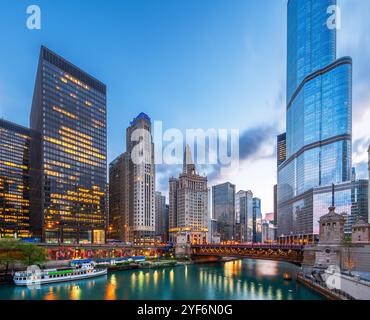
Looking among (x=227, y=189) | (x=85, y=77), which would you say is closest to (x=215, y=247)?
(x=85, y=77)

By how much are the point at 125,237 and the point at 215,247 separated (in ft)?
115

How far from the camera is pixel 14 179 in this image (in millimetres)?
70375

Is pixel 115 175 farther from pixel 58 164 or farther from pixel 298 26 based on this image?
pixel 298 26

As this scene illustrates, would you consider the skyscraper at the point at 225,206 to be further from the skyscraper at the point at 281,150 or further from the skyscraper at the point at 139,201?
the skyscraper at the point at 139,201

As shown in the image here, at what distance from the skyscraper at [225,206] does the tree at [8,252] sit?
107 m

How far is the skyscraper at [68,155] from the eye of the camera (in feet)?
198

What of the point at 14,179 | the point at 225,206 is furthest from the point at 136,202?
the point at 225,206

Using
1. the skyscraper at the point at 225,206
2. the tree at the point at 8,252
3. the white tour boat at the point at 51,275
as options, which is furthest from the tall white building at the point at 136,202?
the skyscraper at the point at 225,206

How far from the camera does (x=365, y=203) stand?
197 ft

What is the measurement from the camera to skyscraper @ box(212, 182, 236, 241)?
132250 mm

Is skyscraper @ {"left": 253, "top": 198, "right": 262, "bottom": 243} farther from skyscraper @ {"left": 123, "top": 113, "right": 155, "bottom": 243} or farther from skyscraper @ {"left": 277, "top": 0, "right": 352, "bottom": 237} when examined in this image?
skyscraper @ {"left": 123, "top": 113, "right": 155, "bottom": 243}

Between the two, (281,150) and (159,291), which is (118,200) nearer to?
(159,291)

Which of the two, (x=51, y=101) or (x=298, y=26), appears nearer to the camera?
(x=51, y=101)
